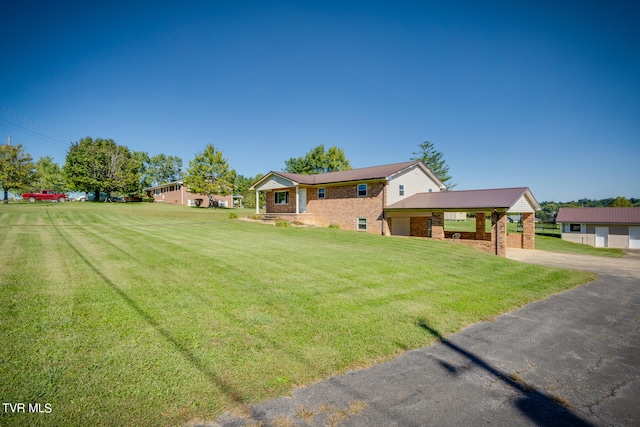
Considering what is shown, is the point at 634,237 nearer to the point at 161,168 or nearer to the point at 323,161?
the point at 323,161

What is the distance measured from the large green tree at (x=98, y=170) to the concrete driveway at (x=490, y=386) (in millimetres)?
56367

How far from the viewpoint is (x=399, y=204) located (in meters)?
22.6

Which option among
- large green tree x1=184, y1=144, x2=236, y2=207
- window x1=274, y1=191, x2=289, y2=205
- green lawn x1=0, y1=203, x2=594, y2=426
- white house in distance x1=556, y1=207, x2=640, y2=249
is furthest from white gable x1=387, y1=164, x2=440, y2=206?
large green tree x1=184, y1=144, x2=236, y2=207

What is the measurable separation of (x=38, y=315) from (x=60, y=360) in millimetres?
1790

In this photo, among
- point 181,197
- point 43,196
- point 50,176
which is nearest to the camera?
point 43,196

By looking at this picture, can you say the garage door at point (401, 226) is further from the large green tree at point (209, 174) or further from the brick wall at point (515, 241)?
the large green tree at point (209, 174)

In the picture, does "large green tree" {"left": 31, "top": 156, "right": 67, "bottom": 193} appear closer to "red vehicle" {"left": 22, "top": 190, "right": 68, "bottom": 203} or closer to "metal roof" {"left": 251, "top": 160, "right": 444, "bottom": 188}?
"red vehicle" {"left": 22, "top": 190, "right": 68, "bottom": 203}

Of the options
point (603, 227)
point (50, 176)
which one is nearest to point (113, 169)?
point (50, 176)

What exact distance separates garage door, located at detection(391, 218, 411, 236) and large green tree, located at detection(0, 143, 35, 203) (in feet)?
155

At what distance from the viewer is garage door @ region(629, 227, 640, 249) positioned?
28344 millimetres

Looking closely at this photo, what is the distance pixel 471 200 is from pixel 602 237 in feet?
72.1

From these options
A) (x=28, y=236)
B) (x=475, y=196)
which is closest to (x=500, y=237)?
Result: (x=475, y=196)

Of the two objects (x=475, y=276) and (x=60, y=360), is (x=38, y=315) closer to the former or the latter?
(x=60, y=360)

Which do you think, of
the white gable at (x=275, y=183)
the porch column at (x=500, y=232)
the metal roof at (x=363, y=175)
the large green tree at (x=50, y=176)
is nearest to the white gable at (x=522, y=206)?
the porch column at (x=500, y=232)
